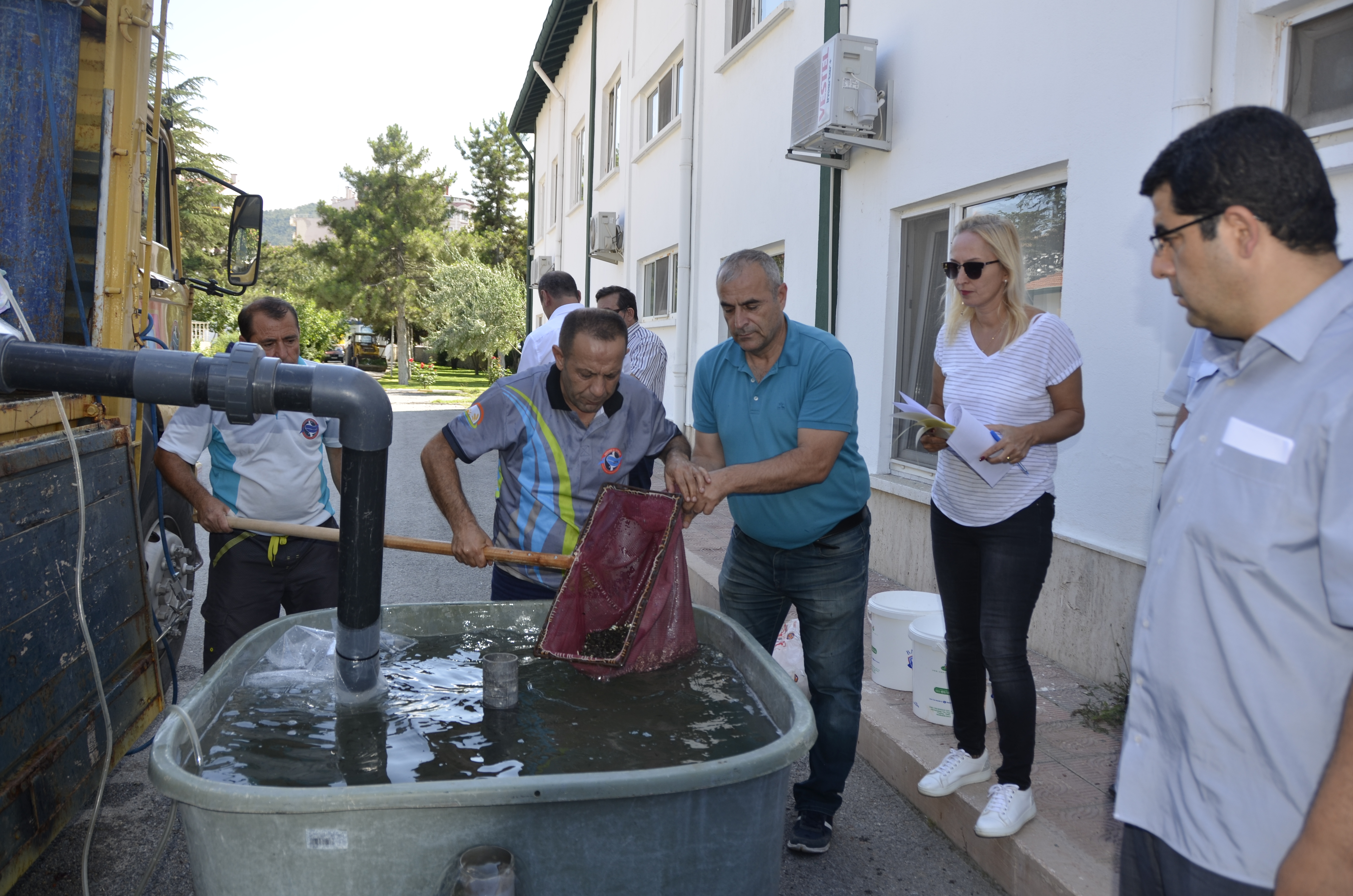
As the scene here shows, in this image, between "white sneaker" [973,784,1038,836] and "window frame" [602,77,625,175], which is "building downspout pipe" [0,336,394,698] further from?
"window frame" [602,77,625,175]

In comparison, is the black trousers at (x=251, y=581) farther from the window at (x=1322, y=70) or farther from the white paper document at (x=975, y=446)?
the window at (x=1322, y=70)

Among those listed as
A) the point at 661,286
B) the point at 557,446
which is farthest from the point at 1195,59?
the point at 661,286

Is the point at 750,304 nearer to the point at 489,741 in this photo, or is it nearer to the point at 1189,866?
the point at 489,741

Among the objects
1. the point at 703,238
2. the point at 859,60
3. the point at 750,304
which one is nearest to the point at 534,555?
the point at 750,304

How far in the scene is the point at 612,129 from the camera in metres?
16.6

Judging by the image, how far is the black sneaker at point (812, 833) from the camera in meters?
3.22

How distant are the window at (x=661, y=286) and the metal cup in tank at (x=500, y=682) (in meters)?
9.92

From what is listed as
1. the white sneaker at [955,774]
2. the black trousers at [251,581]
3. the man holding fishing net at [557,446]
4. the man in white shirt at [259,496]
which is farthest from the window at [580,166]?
the white sneaker at [955,774]

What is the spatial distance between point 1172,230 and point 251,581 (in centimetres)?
344

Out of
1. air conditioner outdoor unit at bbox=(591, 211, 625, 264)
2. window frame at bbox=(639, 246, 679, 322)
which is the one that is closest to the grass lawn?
air conditioner outdoor unit at bbox=(591, 211, 625, 264)

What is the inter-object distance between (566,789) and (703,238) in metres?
9.72

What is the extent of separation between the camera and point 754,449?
10.6 feet

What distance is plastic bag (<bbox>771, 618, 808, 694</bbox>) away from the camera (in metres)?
4.25

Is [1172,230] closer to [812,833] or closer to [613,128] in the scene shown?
[812,833]
